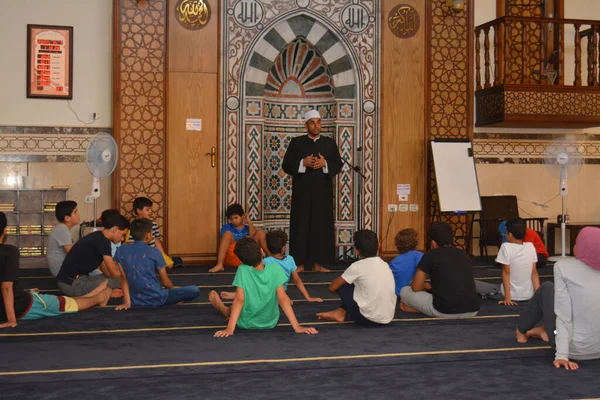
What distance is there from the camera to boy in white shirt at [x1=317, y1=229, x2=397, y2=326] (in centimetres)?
441

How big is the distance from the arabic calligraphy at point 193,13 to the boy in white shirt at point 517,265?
400 centimetres

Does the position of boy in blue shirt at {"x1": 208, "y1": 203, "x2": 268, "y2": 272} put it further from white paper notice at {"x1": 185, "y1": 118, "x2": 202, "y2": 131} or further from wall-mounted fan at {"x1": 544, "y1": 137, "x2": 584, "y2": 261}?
wall-mounted fan at {"x1": 544, "y1": 137, "x2": 584, "y2": 261}

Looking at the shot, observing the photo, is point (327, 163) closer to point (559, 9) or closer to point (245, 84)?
point (245, 84)

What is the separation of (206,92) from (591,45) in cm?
410

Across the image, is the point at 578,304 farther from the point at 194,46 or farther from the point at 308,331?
the point at 194,46

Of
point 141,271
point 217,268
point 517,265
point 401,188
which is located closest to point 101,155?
point 217,268

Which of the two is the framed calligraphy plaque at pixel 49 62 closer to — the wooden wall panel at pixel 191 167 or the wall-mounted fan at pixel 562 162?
the wooden wall panel at pixel 191 167

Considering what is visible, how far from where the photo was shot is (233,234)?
739 cm

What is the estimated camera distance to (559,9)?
8.72m

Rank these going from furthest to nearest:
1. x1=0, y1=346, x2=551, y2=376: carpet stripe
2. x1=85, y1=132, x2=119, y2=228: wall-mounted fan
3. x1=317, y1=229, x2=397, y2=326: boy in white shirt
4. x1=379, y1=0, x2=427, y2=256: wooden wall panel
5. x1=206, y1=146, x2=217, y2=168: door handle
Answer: x1=379, y1=0, x2=427, y2=256: wooden wall panel, x1=206, y1=146, x2=217, y2=168: door handle, x1=85, y1=132, x2=119, y2=228: wall-mounted fan, x1=317, y1=229, x2=397, y2=326: boy in white shirt, x1=0, y1=346, x2=551, y2=376: carpet stripe

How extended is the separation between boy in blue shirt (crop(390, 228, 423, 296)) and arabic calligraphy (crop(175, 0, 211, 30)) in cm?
366

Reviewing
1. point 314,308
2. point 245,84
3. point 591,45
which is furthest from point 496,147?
point 314,308

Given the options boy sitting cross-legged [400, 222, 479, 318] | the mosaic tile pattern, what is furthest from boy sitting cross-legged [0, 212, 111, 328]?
the mosaic tile pattern

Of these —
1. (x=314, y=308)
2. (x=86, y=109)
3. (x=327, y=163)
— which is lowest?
(x=314, y=308)
